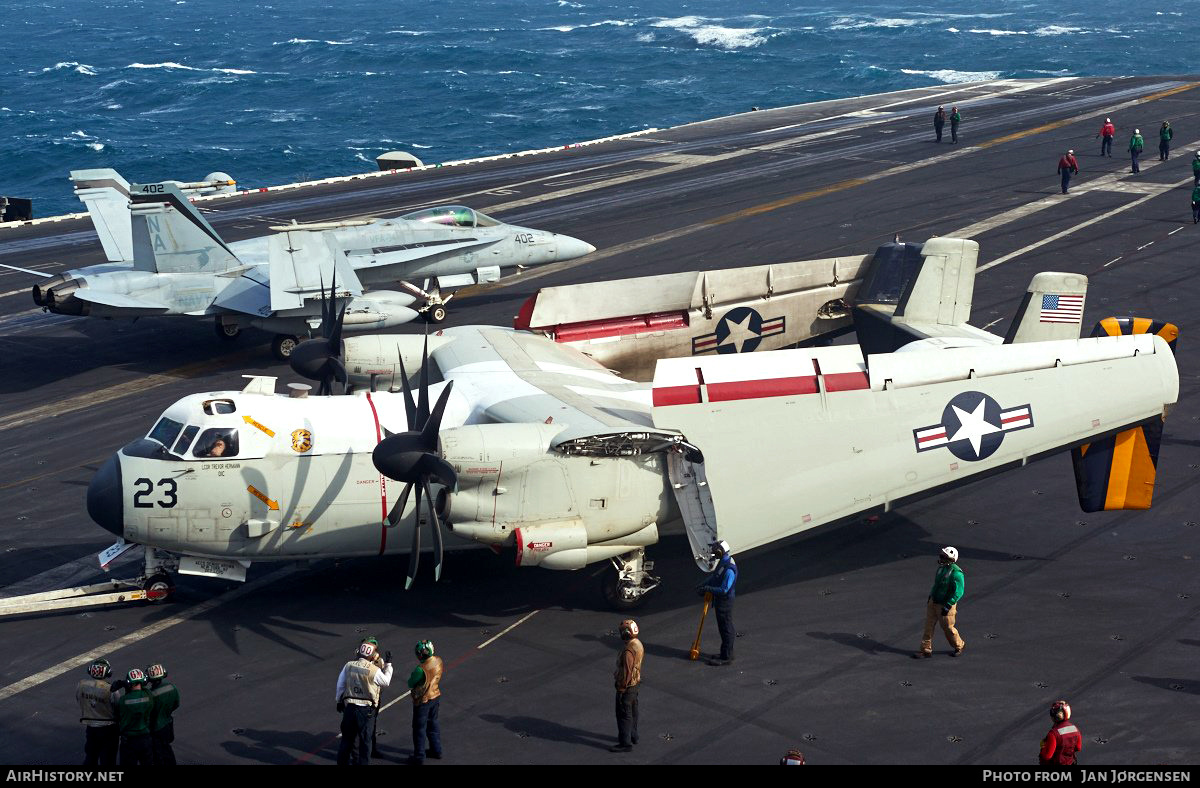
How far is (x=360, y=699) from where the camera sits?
681 inches

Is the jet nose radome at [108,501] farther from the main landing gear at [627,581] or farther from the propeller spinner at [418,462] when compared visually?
the main landing gear at [627,581]

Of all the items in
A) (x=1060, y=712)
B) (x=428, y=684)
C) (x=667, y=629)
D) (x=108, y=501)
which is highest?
(x=108, y=501)

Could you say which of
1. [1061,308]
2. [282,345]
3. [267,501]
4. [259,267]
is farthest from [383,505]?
[259,267]

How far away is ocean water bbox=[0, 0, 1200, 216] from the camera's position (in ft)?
362

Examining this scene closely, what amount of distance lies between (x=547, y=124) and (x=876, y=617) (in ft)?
345

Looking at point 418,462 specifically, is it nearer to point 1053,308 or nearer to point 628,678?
point 628,678

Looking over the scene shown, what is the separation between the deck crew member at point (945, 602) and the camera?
19828 mm

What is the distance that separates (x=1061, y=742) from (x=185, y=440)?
15663mm

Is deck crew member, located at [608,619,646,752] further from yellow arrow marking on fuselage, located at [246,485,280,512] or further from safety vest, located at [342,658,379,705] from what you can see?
yellow arrow marking on fuselage, located at [246,485,280,512]

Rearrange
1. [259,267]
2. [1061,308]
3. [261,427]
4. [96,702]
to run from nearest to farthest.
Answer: [96,702], [261,427], [1061,308], [259,267]

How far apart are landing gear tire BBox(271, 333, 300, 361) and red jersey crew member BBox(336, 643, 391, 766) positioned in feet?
81.2

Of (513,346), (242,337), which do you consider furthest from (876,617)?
(242,337)

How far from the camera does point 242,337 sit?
4347 centimetres

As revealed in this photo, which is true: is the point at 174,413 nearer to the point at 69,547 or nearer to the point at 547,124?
the point at 69,547
